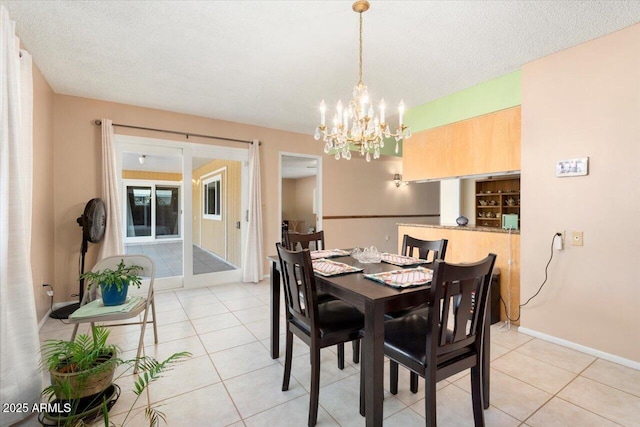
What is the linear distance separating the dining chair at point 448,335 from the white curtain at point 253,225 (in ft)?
10.8

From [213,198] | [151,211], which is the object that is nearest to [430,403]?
[213,198]

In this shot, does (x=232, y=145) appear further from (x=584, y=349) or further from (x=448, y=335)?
(x=584, y=349)

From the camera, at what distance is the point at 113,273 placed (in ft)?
7.03

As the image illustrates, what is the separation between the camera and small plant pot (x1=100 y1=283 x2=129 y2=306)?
7.00 feet

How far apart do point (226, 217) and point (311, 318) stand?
367cm

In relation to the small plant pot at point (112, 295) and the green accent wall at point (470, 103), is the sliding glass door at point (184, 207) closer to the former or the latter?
the small plant pot at point (112, 295)

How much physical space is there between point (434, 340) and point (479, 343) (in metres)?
0.40

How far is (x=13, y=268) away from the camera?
67.2 inches

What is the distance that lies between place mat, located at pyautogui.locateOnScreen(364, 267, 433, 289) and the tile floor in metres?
3.49

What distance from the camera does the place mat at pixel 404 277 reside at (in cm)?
159

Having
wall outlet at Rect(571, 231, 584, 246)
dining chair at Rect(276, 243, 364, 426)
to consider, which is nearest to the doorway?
wall outlet at Rect(571, 231, 584, 246)

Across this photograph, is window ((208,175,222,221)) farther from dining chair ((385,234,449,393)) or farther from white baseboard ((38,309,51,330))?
dining chair ((385,234,449,393))

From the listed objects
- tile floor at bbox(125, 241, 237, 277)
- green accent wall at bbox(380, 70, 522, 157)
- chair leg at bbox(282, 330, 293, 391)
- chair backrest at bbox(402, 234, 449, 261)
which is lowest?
chair leg at bbox(282, 330, 293, 391)

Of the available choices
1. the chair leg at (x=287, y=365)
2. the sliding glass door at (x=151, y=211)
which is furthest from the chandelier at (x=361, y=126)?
the sliding glass door at (x=151, y=211)
